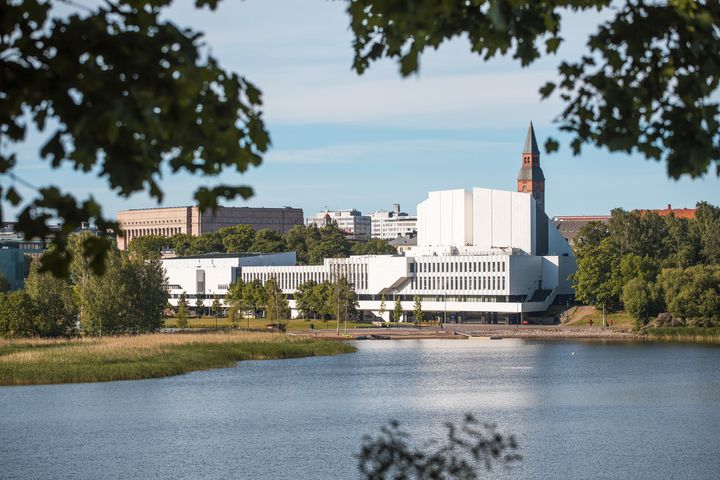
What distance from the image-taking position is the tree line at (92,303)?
251 ft

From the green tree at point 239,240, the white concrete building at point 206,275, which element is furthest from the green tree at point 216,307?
the green tree at point 239,240

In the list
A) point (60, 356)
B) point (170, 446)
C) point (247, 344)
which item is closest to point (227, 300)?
point (247, 344)

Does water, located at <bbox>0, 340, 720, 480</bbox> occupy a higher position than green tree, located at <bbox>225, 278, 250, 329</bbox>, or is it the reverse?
green tree, located at <bbox>225, 278, 250, 329</bbox>

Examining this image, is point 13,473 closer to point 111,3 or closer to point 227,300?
point 111,3

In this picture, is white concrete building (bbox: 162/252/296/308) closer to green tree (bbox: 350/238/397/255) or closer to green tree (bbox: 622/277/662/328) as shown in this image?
green tree (bbox: 350/238/397/255)

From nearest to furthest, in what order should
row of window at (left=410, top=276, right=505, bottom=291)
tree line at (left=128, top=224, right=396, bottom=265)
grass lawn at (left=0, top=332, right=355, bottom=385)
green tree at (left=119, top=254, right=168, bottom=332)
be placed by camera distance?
1. grass lawn at (left=0, top=332, right=355, bottom=385)
2. green tree at (left=119, top=254, right=168, bottom=332)
3. row of window at (left=410, top=276, right=505, bottom=291)
4. tree line at (left=128, top=224, right=396, bottom=265)

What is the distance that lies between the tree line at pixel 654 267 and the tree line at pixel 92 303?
4727 centimetres

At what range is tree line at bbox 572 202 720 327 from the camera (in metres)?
99.1

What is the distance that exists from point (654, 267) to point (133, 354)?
65.1m

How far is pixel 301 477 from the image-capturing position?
1235 inches

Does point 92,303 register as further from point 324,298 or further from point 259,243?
point 259,243

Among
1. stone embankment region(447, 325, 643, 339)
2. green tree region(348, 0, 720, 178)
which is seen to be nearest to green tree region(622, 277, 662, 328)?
stone embankment region(447, 325, 643, 339)

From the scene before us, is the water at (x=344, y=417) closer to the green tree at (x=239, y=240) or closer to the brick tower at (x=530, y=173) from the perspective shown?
the green tree at (x=239, y=240)

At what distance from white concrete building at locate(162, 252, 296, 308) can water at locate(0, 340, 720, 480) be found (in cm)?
6953
